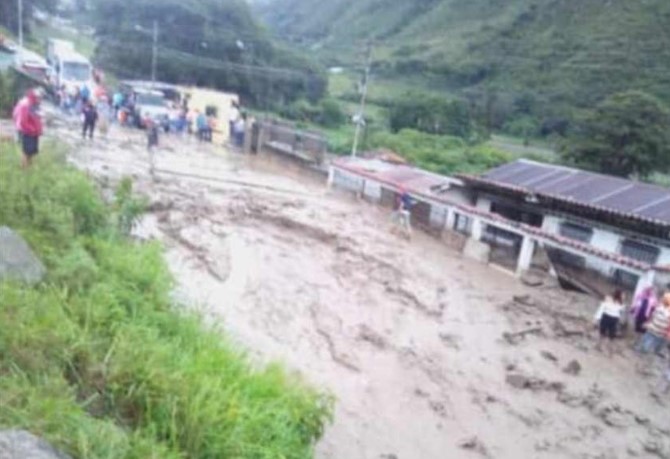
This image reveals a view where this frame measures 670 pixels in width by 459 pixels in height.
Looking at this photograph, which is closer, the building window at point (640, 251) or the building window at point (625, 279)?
the building window at point (625, 279)

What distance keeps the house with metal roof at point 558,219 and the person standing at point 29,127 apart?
491 inches

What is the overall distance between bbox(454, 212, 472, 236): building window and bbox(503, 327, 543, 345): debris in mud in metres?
7.05

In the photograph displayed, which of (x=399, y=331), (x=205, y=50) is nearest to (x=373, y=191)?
(x=399, y=331)

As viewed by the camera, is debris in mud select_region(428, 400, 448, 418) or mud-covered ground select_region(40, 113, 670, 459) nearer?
mud-covered ground select_region(40, 113, 670, 459)

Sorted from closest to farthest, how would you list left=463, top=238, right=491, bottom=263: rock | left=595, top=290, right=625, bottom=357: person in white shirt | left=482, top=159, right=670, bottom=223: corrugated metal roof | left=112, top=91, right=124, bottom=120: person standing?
left=595, top=290, right=625, bottom=357: person in white shirt → left=482, top=159, right=670, bottom=223: corrugated metal roof → left=463, top=238, right=491, bottom=263: rock → left=112, top=91, right=124, bottom=120: person standing

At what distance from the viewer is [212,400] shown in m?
5.36

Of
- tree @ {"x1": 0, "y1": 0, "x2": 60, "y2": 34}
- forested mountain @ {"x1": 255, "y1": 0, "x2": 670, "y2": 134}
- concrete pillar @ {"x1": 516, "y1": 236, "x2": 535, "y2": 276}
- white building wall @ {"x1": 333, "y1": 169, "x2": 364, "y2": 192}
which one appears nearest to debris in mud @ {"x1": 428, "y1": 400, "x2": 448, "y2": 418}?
concrete pillar @ {"x1": 516, "y1": 236, "x2": 535, "y2": 276}

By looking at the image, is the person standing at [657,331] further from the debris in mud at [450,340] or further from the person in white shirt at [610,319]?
the debris in mud at [450,340]

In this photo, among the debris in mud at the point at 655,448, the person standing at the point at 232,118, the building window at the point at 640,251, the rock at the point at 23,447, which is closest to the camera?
the rock at the point at 23,447

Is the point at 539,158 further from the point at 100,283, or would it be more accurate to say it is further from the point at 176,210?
the point at 100,283

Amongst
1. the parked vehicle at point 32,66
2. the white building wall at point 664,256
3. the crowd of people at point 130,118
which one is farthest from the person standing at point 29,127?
the parked vehicle at point 32,66

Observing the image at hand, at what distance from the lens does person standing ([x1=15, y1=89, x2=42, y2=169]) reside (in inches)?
425

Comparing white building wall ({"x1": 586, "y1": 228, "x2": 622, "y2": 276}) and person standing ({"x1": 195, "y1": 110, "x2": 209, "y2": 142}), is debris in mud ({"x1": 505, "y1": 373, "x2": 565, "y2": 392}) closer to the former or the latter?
white building wall ({"x1": 586, "y1": 228, "x2": 622, "y2": 276})

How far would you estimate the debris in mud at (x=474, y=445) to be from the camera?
8883mm
